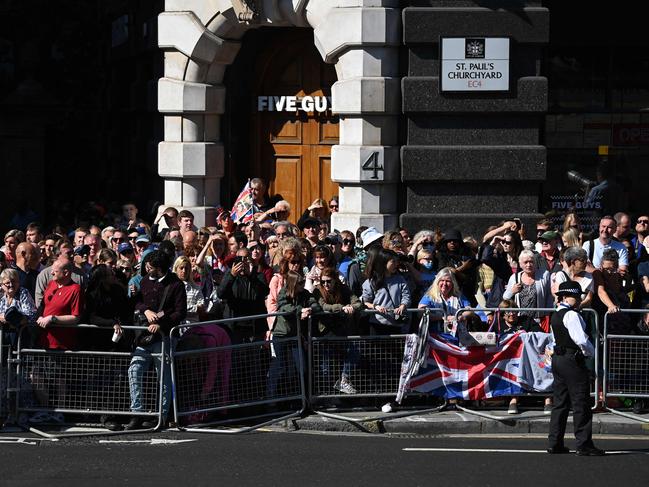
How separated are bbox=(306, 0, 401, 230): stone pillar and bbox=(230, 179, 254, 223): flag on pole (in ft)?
4.22

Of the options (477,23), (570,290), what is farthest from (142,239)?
(570,290)

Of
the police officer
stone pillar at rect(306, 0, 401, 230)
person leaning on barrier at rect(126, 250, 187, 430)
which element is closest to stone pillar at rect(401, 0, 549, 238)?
stone pillar at rect(306, 0, 401, 230)

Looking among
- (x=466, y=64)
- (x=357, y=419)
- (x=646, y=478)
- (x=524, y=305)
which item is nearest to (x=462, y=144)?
(x=466, y=64)

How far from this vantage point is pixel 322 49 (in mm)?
19781

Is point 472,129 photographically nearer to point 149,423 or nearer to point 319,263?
point 319,263

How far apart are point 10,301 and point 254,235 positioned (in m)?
4.02

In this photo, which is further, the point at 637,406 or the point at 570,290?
the point at 637,406

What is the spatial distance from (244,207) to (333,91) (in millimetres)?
2042

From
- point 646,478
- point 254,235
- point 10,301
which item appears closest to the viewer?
point 646,478

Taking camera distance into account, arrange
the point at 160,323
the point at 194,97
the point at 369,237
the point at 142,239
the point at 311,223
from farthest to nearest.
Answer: the point at 194,97, the point at 311,223, the point at 142,239, the point at 369,237, the point at 160,323

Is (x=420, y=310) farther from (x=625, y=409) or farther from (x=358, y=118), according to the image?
(x=358, y=118)

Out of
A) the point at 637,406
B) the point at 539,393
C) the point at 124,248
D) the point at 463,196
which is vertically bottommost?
the point at 637,406

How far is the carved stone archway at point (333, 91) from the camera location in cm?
1931

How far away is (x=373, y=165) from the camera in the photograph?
19453 mm
